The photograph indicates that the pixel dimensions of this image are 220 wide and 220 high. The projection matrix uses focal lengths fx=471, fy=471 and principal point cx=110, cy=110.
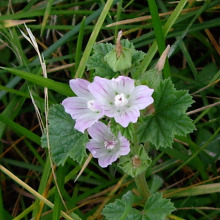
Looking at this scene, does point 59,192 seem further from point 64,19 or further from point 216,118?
point 64,19

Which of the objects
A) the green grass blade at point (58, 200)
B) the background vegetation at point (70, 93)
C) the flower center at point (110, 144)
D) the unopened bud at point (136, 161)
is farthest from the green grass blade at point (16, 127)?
the unopened bud at point (136, 161)

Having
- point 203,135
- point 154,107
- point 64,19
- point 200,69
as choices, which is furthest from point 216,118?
point 64,19

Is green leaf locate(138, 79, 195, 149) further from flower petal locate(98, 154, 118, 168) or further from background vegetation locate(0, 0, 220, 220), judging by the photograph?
background vegetation locate(0, 0, 220, 220)


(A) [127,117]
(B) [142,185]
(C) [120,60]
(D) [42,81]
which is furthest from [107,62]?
(B) [142,185]

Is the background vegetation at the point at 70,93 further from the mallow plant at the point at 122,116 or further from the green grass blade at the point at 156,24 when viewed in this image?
the mallow plant at the point at 122,116

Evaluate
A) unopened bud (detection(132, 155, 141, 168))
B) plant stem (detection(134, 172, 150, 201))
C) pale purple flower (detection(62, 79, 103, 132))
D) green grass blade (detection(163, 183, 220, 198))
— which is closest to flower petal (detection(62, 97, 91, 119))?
pale purple flower (detection(62, 79, 103, 132))

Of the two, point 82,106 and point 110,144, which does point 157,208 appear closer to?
point 110,144

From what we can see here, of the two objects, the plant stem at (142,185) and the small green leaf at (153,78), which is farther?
the plant stem at (142,185)
